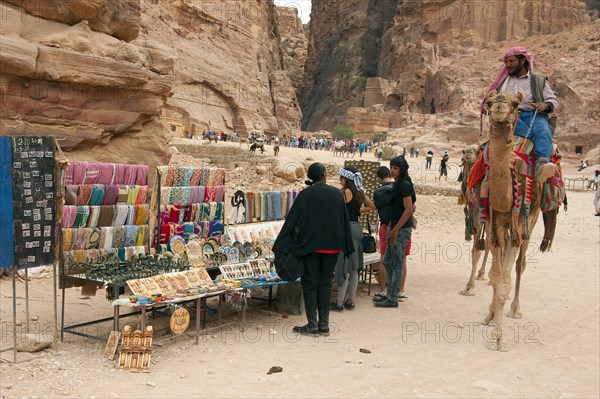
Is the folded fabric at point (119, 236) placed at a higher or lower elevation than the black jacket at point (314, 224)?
lower

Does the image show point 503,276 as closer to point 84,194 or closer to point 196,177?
point 196,177

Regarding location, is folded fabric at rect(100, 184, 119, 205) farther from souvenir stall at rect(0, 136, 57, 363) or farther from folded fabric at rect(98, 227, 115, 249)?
souvenir stall at rect(0, 136, 57, 363)

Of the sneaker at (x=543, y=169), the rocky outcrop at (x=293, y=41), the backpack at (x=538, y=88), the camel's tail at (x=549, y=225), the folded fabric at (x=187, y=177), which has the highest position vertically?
the rocky outcrop at (x=293, y=41)

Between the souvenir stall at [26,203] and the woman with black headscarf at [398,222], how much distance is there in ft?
14.4

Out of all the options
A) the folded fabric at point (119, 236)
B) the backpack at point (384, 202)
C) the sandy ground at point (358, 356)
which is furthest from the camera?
the backpack at point (384, 202)

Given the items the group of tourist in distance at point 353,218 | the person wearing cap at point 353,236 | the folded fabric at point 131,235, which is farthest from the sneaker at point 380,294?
the folded fabric at point 131,235

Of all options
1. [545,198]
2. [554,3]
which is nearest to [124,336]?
[545,198]

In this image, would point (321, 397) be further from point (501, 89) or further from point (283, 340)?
A: point (501, 89)

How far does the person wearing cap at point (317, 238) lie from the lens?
6.80m

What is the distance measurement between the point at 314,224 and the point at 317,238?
0.17 metres

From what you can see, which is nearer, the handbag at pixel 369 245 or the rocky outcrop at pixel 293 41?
the handbag at pixel 369 245

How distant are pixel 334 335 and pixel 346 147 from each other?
43.4 m

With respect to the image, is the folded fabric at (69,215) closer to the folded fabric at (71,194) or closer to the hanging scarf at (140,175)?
the folded fabric at (71,194)

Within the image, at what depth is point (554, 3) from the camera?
8212 centimetres
